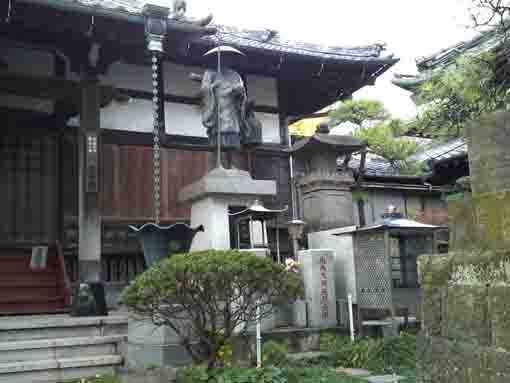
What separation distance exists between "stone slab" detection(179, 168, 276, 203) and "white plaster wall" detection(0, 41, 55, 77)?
453 cm

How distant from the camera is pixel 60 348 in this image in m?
7.82

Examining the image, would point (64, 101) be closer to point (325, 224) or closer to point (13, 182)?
point (13, 182)

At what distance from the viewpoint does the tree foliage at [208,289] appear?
617 cm

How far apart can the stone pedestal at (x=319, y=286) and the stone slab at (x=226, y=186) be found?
4.50ft

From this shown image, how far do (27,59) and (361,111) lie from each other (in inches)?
317

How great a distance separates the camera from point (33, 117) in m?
12.0

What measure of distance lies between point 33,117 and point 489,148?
34.1ft

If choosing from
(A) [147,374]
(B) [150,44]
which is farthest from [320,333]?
(B) [150,44]

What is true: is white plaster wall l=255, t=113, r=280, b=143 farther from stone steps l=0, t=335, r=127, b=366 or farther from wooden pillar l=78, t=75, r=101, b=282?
stone steps l=0, t=335, r=127, b=366

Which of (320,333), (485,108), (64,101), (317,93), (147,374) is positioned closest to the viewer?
(485,108)

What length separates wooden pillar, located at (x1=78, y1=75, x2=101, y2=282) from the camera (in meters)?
10.2

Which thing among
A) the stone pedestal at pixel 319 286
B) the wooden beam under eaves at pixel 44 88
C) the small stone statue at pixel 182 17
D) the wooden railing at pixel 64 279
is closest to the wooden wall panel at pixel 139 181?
the wooden railing at pixel 64 279

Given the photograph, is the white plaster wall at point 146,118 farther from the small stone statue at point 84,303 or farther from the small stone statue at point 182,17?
the small stone statue at point 84,303

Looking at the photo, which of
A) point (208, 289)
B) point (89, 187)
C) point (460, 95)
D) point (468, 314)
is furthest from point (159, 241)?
point (468, 314)
